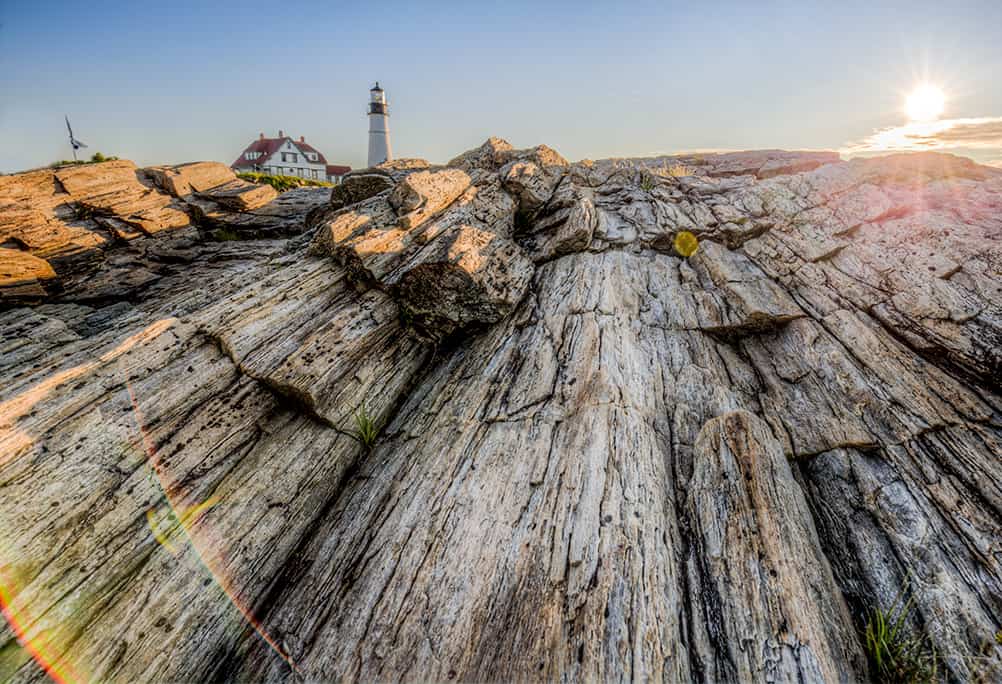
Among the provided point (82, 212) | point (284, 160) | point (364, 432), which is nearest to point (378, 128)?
point (284, 160)

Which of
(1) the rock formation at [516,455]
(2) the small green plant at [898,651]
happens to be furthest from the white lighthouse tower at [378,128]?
(2) the small green plant at [898,651]

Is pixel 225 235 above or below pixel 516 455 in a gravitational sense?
above

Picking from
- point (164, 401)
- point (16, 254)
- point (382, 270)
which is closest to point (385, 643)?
point (164, 401)

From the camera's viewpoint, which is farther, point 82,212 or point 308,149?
point 308,149

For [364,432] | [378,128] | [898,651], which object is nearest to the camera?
[898,651]

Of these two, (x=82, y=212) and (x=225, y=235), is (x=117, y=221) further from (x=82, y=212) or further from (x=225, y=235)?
(x=225, y=235)

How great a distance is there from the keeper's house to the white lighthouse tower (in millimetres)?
17633

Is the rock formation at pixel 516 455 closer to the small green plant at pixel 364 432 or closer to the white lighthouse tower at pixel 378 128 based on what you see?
the small green plant at pixel 364 432

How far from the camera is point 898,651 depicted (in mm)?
5086

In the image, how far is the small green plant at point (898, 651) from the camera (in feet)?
16.2

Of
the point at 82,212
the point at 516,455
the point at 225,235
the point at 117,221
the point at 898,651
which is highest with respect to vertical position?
the point at 82,212

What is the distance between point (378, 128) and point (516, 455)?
80772 millimetres

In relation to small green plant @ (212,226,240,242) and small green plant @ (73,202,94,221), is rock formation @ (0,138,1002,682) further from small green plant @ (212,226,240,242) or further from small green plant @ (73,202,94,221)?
small green plant @ (212,226,240,242)

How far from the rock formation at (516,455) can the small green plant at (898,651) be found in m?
0.14
